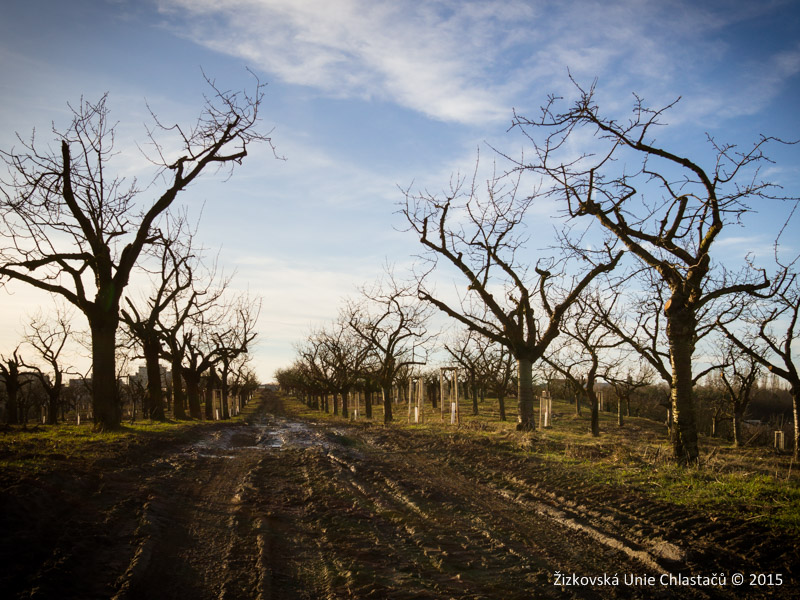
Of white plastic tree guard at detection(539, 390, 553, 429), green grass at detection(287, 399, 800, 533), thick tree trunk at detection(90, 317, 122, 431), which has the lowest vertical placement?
white plastic tree guard at detection(539, 390, 553, 429)

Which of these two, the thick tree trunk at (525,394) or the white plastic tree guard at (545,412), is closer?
the thick tree trunk at (525,394)

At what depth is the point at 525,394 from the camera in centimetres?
1530

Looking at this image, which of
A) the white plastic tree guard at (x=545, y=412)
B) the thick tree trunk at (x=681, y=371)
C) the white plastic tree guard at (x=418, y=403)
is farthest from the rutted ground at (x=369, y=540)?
the white plastic tree guard at (x=545, y=412)

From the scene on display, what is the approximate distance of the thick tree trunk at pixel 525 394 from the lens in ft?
49.4

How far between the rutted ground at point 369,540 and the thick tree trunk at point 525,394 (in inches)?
304

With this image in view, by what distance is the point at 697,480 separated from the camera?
6551mm

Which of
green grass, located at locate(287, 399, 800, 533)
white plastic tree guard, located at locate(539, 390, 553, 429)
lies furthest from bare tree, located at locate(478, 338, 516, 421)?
green grass, located at locate(287, 399, 800, 533)

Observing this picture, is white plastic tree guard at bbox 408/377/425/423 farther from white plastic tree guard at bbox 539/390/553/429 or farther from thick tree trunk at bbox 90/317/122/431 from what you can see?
thick tree trunk at bbox 90/317/122/431

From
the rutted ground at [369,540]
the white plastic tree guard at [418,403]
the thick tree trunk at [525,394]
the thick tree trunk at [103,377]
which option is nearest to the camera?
the rutted ground at [369,540]

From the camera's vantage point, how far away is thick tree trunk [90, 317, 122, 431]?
11.8 metres

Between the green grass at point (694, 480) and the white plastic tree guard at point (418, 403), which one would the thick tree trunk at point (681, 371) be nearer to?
the green grass at point (694, 480)

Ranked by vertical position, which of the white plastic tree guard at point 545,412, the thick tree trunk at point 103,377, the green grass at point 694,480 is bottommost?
the white plastic tree guard at point 545,412

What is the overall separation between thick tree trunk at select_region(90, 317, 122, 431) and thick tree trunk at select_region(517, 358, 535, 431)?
36.5ft

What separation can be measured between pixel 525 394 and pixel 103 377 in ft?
38.4
